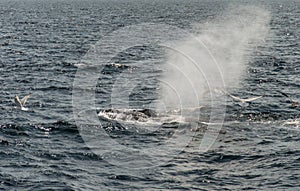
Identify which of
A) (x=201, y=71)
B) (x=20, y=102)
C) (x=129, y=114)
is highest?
(x=201, y=71)

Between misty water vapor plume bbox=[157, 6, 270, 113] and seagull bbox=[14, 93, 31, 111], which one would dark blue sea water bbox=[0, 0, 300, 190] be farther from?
misty water vapor plume bbox=[157, 6, 270, 113]

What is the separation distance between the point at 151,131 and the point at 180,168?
872 cm

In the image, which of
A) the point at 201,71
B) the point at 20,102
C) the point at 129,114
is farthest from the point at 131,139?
the point at 201,71

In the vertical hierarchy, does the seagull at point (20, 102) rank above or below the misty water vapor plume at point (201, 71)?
below

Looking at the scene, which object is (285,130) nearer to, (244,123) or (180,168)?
(244,123)

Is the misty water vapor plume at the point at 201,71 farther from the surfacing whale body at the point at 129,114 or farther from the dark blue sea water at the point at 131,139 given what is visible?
the surfacing whale body at the point at 129,114

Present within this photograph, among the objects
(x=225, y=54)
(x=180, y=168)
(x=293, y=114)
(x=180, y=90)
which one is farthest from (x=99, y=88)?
(x=225, y=54)

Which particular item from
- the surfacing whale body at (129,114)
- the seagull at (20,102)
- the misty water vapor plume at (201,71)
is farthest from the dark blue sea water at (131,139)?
the misty water vapor plume at (201,71)

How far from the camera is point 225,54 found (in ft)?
295

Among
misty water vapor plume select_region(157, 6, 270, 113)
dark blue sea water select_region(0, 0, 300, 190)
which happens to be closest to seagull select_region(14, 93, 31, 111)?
dark blue sea water select_region(0, 0, 300, 190)

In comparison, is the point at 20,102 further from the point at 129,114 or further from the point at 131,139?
the point at 131,139

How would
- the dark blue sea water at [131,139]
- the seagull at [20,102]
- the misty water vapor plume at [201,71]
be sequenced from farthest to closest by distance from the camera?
the misty water vapor plume at [201,71], the seagull at [20,102], the dark blue sea water at [131,139]

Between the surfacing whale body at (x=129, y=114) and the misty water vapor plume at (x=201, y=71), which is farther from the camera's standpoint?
the misty water vapor plume at (x=201, y=71)

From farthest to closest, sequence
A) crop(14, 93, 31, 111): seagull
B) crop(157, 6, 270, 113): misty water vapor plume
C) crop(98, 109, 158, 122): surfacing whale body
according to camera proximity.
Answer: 1. crop(157, 6, 270, 113): misty water vapor plume
2. crop(14, 93, 31, 111): seagull
3. crop(98, 109, 158, 122): surfacing whale body
